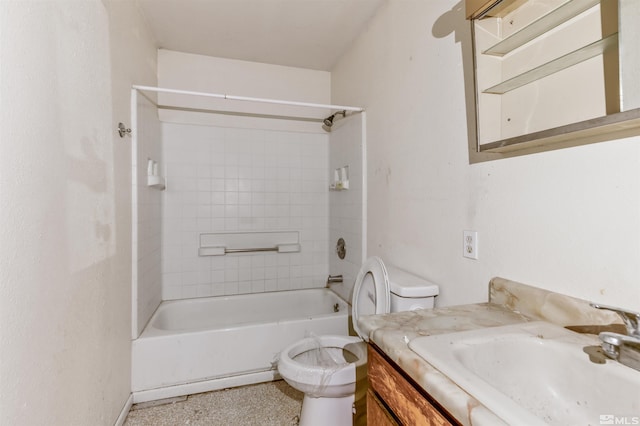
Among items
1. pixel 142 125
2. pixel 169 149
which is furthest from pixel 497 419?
pixel 169 149

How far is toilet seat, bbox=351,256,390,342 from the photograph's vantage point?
1.43 m

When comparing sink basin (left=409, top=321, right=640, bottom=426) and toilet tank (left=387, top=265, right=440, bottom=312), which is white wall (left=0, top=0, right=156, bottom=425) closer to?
sink basin (left=409, top=321, right=640, bottom=426)

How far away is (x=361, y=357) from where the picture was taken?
5.10 ft

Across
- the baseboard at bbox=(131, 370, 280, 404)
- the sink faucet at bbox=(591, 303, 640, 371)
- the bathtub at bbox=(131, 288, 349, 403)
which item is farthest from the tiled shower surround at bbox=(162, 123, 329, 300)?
the sink faucet at bbox=(591, 303, 640, 371)

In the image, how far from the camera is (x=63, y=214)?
1.06m

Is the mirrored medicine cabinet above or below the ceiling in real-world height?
below

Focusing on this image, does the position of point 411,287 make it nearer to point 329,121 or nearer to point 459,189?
point 459,189

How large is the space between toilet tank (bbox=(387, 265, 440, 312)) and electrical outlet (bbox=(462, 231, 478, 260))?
0.24 metres

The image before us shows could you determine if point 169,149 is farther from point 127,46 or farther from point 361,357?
point 361,357

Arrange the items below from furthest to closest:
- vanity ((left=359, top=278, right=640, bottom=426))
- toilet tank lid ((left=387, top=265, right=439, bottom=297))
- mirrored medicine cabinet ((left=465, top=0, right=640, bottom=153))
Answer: toilet tank lid ((left=387, top=265, right=439, bottom=297)) → mirrored medicine cabinet ((left=465, top=0, right=640, bottom=153)) → vanity ((left=359, top=278, right=640, bottom=426))

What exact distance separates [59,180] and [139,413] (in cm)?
144

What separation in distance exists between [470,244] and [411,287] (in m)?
0.32

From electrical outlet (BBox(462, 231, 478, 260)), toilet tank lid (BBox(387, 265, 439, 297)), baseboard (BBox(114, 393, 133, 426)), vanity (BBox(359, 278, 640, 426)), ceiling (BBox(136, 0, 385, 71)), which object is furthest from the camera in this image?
ceiling (BBox(136, 0, 385, 71))

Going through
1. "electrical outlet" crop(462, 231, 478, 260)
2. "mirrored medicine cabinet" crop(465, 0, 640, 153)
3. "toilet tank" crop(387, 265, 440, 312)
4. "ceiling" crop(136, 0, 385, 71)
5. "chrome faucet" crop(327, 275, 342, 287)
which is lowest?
"chrome faucet" crop(327, 275, 342, 287)
